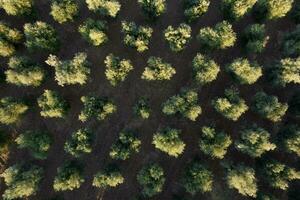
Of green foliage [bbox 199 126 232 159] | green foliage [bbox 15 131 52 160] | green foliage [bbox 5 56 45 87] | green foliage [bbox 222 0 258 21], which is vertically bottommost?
green foliage [bbox 15 131 52 160]

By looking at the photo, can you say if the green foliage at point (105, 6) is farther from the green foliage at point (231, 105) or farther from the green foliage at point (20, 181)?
the green foliage at point (20, 181)

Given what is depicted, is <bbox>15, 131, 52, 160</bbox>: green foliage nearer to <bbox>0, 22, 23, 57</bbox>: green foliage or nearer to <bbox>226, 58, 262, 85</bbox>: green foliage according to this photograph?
<bbox>0, 22, 23, 57</bbox>: green foliage

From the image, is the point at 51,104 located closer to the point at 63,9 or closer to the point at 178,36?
the point at 63,9

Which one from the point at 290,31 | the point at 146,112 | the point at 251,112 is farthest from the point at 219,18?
the point at 146,112

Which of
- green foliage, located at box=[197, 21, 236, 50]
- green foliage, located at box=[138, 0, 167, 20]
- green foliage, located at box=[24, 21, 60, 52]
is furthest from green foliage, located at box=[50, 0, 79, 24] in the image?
green foliage, located at box=[197, 21, 236, 50]

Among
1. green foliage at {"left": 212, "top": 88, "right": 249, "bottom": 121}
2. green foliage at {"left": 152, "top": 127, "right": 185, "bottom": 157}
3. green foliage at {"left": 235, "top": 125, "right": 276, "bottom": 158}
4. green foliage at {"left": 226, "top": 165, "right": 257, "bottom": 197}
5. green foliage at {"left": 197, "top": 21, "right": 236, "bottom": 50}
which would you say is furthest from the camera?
green foliage at {"left": 197, "top": 21, "right": 236, "bottom": 50}
